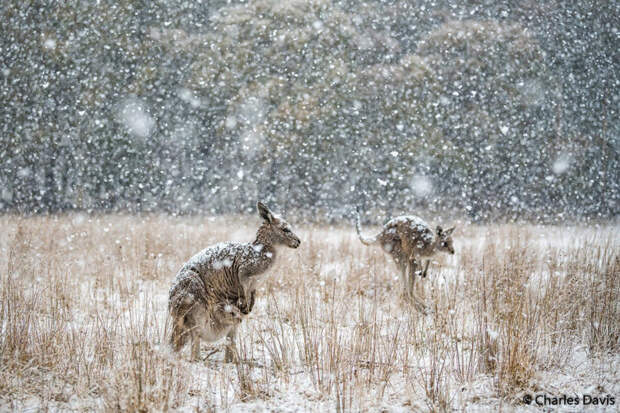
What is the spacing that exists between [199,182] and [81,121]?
212 inches

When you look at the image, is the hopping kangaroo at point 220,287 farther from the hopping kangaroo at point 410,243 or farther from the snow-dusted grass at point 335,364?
the hopping kangaroo at point 410,243

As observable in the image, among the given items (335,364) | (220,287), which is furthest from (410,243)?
(220,287)

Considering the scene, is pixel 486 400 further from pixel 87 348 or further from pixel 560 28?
pixel 560 28

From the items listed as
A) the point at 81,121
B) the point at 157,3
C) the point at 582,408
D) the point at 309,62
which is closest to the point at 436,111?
the point at 309,62

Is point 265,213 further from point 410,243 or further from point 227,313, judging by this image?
point 410,243

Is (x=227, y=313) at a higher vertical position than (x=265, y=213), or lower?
lower

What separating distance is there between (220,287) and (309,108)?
16384 millimetres

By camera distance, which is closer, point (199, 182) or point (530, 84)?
point (530, 84)

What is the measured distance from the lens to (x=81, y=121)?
20.4m

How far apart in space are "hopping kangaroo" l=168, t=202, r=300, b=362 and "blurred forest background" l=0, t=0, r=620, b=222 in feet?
51.2

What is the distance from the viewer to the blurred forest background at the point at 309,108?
1956 centimetres

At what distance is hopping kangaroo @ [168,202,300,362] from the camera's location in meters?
3.67

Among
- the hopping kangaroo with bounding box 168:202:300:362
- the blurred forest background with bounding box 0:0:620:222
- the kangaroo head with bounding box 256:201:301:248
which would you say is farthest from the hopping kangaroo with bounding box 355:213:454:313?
the blurred forest background with bounding box 0:0:620:222

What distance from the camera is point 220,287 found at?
3.80 meters
